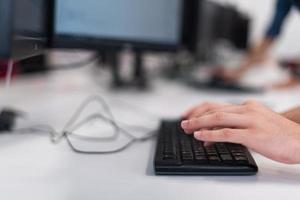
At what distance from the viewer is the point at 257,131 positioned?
56cm

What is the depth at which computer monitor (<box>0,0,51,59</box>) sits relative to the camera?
1.77 ft

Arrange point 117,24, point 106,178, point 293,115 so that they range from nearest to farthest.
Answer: point 106,178, point 293,115, point 117,24

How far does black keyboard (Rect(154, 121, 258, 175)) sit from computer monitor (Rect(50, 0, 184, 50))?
0.44 metres

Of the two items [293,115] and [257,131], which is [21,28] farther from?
[293,115]

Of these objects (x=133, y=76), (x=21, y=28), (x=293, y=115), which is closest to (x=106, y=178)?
(x=21, y=28)

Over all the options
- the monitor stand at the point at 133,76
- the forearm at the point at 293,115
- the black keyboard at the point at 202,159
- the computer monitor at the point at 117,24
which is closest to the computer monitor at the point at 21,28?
the computer monitor at the point at 117,24

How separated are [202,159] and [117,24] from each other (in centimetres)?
63

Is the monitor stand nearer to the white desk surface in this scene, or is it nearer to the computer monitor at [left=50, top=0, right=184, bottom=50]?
the computer monitor at [left=50, top=0, right=184, bottom=50]

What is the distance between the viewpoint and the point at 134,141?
2.34 feet

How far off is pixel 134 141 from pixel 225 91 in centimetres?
80

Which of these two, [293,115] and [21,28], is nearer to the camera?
[21,28]

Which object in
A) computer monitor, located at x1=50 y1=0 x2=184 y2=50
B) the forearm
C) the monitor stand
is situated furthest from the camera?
the monitor stand

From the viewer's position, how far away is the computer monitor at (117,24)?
3.01 feet

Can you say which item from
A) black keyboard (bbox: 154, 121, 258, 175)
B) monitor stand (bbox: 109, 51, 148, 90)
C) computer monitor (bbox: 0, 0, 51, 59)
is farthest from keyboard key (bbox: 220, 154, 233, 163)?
monitor stand (bbox: 109, 51, 148, 90)
